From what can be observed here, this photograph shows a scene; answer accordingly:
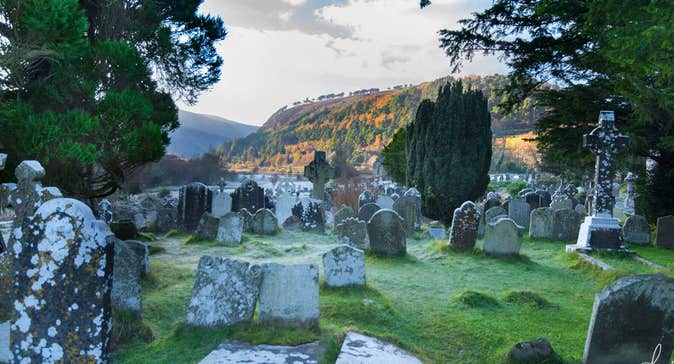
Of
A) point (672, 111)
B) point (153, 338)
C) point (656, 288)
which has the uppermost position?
point (672, 111)

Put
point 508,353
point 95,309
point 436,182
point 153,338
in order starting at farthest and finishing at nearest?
point 436,182
point 153,338
point 508,353
point 95,309

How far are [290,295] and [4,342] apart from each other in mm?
2674

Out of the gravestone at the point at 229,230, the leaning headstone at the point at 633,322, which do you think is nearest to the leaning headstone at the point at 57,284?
the leaning headstone at the point at 633,322

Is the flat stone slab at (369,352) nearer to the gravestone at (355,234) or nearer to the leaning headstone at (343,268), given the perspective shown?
the leaning headstone at (343,268)

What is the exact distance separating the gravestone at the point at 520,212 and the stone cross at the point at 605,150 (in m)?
4.13

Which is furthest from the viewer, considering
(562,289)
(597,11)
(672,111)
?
(672,111)

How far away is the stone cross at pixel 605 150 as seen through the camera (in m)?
9.88

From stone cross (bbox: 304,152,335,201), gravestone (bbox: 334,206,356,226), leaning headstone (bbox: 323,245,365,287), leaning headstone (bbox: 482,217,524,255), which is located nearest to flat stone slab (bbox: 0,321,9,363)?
leaning headstone (bbox: 323,245,365,287)

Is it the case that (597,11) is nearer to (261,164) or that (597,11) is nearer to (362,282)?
(362,282)

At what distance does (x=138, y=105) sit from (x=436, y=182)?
11916 mm

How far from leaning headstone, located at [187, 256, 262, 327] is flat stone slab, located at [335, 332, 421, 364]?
1144mm

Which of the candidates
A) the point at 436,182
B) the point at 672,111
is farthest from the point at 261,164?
the point at 672,111

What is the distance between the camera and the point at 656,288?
12.7 ft

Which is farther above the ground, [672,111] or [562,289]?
[672,111]
